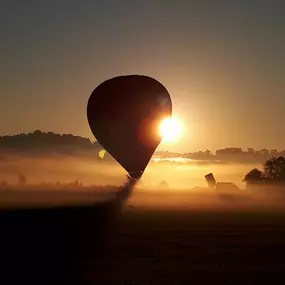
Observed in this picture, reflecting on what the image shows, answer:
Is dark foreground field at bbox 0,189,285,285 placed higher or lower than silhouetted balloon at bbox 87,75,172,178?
lower

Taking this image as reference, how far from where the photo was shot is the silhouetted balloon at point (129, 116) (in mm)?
65750

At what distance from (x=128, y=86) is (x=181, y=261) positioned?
26054mm

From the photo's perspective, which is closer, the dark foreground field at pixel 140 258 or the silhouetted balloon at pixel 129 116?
the dark foreground field at pixel 140 258

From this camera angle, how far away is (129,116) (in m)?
67.6

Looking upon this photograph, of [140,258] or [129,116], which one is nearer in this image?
[140,258]

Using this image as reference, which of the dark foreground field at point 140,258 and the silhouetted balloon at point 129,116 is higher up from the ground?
the silhouetted balloon at point 129,116

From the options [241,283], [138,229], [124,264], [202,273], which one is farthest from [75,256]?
[138,229]

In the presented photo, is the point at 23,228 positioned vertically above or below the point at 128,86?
below

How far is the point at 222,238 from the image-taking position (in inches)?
2493

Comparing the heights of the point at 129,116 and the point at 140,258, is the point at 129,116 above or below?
above

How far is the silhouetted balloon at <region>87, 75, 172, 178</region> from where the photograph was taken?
6575 cm

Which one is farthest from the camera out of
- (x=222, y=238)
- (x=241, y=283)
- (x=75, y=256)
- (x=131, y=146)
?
(x=131, y=146)

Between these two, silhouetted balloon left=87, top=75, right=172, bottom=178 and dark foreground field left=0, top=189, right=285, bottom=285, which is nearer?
dark foreground field left=0, top=189, right=285, bottom=285

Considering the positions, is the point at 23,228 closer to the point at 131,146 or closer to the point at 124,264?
the point at 131,146
